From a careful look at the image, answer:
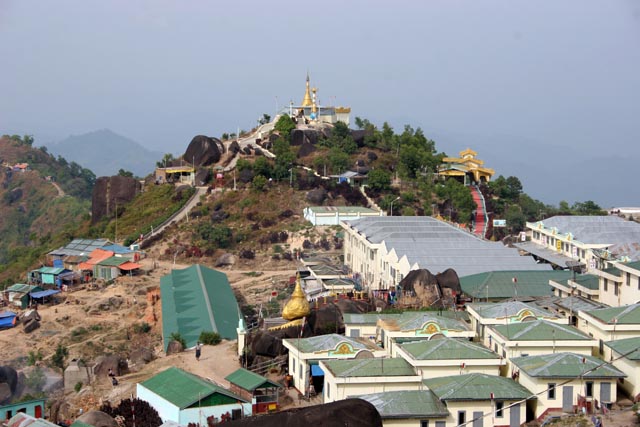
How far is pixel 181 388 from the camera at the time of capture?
80.0ft

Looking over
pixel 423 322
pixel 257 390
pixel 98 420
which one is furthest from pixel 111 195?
pixel 98 420

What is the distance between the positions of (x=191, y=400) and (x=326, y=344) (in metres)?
4.82

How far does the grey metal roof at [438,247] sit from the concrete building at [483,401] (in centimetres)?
1561

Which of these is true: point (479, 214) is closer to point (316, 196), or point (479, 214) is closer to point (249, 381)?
point (316, 196)

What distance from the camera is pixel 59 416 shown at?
87.6 feet

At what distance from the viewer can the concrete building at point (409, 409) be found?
21.6 m

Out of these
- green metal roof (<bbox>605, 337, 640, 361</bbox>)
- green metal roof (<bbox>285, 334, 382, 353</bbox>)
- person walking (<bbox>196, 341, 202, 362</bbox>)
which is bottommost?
person walking (<bbox>196, 341, 202, 362</bbox>)

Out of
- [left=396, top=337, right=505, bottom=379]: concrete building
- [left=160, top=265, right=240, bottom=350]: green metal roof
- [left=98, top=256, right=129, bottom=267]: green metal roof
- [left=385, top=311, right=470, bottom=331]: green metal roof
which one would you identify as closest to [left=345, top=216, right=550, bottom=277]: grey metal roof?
[left=160, top=265, right=240, bottom=350]: green metal roof

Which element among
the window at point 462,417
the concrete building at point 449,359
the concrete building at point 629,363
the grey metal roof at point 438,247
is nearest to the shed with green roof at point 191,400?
the concrete building at point 449,359

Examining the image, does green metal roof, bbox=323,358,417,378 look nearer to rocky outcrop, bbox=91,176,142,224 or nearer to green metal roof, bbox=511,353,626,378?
green metal roof, bbox=511,353,626,378

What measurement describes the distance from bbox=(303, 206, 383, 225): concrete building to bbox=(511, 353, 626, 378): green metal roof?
33.4 meters

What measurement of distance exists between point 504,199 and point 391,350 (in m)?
44.3

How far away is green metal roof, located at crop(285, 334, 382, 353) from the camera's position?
2661 cm

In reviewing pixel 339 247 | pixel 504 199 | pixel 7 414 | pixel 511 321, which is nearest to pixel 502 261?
pixel 511 321
